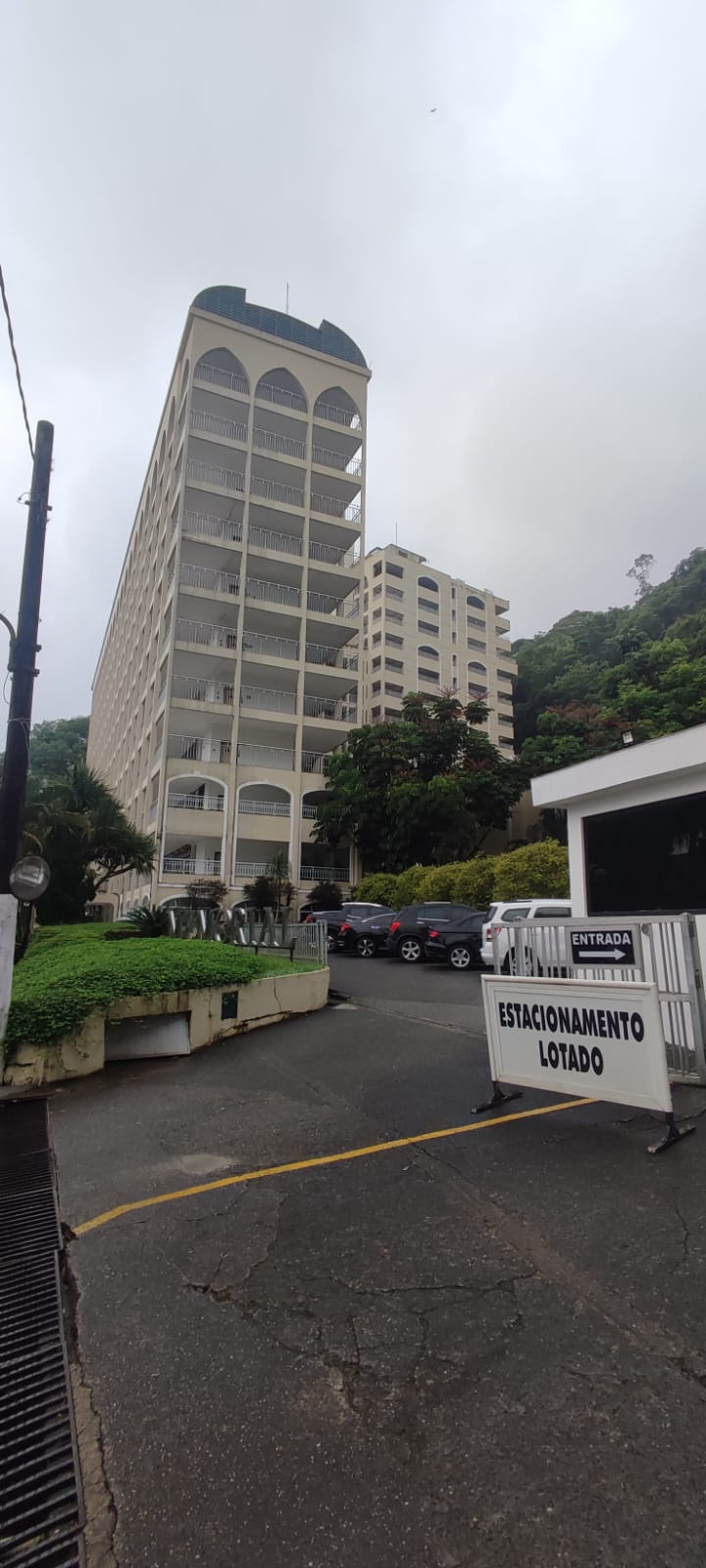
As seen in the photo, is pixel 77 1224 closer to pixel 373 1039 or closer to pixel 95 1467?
pixel 95 1467

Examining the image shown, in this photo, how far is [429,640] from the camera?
57.9 meters

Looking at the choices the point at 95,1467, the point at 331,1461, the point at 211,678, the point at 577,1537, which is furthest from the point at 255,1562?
the point at 211,678

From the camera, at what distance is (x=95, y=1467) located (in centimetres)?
235

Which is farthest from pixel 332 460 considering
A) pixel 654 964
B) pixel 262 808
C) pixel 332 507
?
pixel 654 964

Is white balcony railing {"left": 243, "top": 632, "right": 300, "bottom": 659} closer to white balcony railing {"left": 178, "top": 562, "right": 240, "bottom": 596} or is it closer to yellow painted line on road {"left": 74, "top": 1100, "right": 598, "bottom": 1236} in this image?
white balcony railing {"left": 178, "top": 562, "right": 240, "bottom": 596}

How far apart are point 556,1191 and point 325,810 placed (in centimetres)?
2919

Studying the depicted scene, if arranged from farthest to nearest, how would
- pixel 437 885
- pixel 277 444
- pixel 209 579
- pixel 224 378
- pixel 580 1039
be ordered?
pixel 277 444 < pixel 224 378 < pixel 209 579 < pixel 437 885 < pixel 580 1039

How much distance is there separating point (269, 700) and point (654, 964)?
3115cm

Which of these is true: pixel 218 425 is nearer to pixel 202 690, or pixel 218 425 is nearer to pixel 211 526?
pixel 211 526

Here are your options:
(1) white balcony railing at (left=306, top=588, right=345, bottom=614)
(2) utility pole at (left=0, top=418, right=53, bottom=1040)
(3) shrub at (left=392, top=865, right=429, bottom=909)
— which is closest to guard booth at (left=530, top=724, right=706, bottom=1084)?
(2) utility pole at (left=0, top=418, right=53, bottom=1040)

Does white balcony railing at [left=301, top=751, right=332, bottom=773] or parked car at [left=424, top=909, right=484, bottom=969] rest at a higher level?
white balcony railing at [left=301, top=751, right=332, bottom=773]

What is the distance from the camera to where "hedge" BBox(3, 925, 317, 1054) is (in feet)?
25.0

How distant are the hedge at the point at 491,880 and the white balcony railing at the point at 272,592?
15908mm

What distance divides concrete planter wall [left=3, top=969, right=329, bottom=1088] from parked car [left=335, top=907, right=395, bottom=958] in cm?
1036
